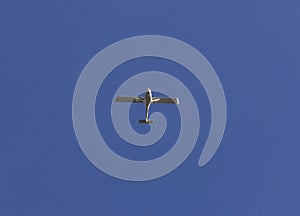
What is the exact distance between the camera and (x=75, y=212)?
58.4 inches

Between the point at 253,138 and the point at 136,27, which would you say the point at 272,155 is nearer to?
the point at 253,138

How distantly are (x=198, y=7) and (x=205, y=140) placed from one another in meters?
0.42

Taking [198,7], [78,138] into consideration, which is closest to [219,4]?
[198,7]

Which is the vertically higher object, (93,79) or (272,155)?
(93,79)

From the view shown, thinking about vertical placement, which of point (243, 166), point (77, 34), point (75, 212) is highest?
point (77, 34)

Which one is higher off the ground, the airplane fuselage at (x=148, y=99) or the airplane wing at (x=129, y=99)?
the airplane wing at (x=129, y=99)

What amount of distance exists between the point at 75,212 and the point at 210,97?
1.81 feet

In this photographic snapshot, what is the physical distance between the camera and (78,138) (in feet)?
4.90

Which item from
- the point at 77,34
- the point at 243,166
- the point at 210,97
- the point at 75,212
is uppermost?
the point at 77,34

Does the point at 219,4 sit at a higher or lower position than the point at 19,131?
higher

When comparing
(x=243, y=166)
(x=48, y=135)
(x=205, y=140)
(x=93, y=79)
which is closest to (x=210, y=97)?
(x=205, y=140)

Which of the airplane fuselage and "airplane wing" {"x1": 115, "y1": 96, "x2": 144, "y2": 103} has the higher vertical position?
"airplane wing" {"x1": 115, "y1": 96, "x2": 144, "y2": 103}

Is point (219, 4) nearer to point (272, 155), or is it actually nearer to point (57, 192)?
point (272, 155)

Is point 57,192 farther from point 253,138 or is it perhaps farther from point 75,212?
point 253,138
